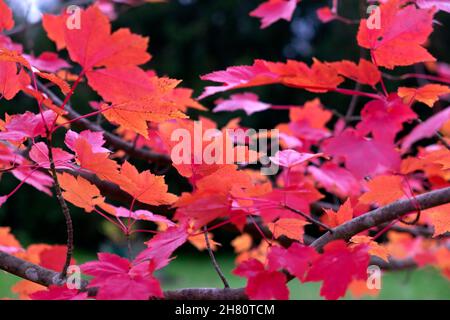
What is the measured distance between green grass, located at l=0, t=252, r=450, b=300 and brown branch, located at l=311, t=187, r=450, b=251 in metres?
3.88

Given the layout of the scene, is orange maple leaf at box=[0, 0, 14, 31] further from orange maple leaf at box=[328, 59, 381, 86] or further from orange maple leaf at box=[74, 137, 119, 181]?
orange maple leaf at box=[328, 59, 381, 86]

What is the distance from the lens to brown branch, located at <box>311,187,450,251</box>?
20.1 inches

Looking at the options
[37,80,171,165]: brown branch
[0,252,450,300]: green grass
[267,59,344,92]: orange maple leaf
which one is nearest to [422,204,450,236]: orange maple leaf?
[267,59,344,92]: orange maple leaf

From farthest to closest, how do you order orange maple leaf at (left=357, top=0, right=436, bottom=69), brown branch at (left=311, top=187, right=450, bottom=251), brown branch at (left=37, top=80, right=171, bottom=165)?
brown branch at (left=37, top=80, right=171, bottom=165)
orange maple leaf at (left=357, top=0, right=436, bottom=69)
brown branch at (left=311, top=187, right=450, bottom=251)

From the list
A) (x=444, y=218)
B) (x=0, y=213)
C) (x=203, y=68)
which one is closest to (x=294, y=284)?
(x=203, y=68)

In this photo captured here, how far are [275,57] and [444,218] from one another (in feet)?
23.3

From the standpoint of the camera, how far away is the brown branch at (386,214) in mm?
511

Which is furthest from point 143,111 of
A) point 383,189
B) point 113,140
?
point 113,140

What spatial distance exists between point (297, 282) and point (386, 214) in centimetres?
539

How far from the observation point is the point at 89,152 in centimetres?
57

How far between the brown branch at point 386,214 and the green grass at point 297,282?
3877mm

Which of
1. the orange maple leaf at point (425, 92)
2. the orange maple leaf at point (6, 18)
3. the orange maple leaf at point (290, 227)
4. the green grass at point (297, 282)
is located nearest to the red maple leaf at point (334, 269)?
the orange maple leaf at point (290, 227)

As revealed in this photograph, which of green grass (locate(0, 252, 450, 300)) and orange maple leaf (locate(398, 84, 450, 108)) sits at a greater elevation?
green grass (locate(0, 252, 450, 300))

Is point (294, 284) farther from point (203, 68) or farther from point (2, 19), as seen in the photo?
point (2, 19)
